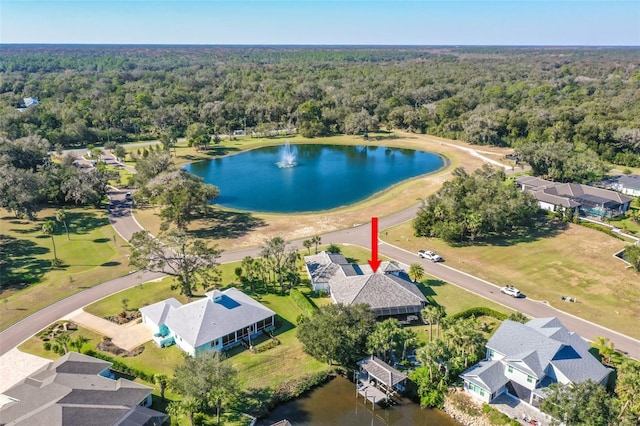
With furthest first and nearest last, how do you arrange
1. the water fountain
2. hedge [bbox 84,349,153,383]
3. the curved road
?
the water fountain < the curved road < hedge [bbox 84,349,153,383]

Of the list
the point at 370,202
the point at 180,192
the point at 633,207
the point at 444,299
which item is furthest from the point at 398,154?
the point at 444,299

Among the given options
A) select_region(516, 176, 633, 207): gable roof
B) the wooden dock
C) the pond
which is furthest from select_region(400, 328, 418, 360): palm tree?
select_region(516, 176, 633, 207): gable roof

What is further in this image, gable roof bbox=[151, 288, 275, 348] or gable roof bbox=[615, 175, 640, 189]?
gable roof bbox=[615, 175, 640, 189]

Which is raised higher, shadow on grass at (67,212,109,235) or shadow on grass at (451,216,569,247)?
shadow on grass at (67,212,109,235)

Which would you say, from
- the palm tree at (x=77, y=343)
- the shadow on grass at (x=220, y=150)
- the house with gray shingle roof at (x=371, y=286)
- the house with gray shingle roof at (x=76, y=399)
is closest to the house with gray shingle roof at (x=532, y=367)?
the house with gray shingle roof at (x=371, y=286)

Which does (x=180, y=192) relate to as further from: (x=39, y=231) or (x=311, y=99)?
(x=311, y=99)

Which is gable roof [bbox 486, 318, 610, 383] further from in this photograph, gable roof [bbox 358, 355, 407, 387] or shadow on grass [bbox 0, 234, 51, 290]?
shadow on grass [bbox 0, 234, 51, 290]

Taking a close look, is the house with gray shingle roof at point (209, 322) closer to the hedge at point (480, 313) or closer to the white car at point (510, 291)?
the hedge at point (480, 313)
